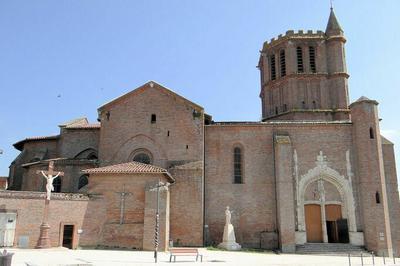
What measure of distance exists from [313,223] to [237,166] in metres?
7.04

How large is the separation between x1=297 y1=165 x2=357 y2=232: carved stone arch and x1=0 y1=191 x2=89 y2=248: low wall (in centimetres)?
1553

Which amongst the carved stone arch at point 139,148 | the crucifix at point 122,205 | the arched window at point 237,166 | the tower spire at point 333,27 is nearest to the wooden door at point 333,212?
the arched window at point 237,166

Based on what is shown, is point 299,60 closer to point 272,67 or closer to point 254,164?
point 272,67

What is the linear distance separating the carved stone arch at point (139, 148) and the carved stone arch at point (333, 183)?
10755mm

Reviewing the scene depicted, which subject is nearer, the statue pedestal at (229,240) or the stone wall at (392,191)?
the statue pedestal at (229,240)

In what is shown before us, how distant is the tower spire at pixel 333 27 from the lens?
1501 inches

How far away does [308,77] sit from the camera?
120 feet

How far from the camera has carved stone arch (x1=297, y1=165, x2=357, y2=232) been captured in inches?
1155

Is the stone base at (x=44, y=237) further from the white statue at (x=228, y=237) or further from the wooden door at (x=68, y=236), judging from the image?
the white statue at (x=228, y=237)

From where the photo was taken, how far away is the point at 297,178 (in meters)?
30.2

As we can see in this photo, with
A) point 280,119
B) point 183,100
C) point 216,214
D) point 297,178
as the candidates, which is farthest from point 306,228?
point 183,100

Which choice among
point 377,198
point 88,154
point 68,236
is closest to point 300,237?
point 377,198

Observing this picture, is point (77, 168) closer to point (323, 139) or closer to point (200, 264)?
point (200, 264)

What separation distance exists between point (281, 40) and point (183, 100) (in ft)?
42.2
